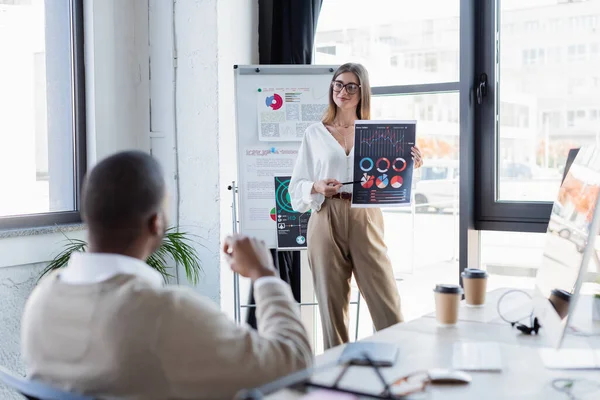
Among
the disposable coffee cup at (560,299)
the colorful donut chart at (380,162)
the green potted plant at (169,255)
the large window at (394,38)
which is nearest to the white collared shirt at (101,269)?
the disposable coffee cup at (560,299)

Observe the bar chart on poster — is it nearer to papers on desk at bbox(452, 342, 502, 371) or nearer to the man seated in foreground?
papers on desk at bbox(452, 342, 502, 371)

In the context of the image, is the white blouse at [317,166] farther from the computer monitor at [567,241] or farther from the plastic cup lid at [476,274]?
the computer monitor at [567,241]

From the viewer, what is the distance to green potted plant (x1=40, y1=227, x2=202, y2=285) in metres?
3.57

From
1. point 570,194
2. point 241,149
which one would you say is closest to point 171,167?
point 241,149

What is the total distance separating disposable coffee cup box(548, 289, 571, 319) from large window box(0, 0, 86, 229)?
2.76m

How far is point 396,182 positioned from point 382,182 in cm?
8

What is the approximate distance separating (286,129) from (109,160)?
2.59 metres

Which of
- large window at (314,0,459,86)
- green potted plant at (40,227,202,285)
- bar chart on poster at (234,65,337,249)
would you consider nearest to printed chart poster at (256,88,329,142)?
bar chart on poster at (234,65,337,249)

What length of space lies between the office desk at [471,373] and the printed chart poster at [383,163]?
1176 millimetres

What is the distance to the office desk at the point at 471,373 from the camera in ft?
4.09

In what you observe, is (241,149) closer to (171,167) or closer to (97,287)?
(171,167)

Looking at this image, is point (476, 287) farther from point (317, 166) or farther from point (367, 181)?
point (317, 166)

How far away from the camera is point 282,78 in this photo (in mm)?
3818

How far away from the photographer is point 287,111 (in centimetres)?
381
